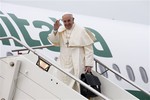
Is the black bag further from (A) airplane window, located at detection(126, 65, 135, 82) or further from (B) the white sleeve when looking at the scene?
(A) airplane window, located at detection(126, 65, 135, 82)

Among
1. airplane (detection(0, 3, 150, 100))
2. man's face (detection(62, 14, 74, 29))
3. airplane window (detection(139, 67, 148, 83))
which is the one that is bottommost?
airplane window (detection(139, 67, 148, 83))

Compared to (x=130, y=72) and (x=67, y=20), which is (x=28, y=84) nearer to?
(x=67, y=20)

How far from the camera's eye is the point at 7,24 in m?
6.88

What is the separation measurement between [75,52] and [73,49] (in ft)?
0.15

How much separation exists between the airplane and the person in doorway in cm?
209

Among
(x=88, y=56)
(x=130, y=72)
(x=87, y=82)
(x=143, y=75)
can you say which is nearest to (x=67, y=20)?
(x=88, y=56)

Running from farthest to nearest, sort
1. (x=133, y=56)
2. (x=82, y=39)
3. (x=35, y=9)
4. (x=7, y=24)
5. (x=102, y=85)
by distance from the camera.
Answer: (x=133, y=56), (x=35, y=9), (x=7, y=24), (x=102, y=85), (x=82, y=39)

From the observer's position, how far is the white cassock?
4.48 m

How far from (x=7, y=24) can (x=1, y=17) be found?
0.23 m

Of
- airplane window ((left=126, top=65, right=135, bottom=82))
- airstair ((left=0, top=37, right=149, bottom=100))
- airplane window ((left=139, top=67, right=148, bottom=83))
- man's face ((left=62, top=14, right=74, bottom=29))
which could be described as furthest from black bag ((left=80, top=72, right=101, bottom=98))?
airplane window ((left=139, top=67, right=148, bottom=83))

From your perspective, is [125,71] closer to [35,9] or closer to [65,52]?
[35,9]

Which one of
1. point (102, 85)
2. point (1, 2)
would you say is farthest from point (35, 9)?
point (102, 85)

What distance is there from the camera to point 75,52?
14.9ft

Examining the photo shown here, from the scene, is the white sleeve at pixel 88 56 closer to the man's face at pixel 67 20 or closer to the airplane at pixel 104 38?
the man's face at pixel 67 20
